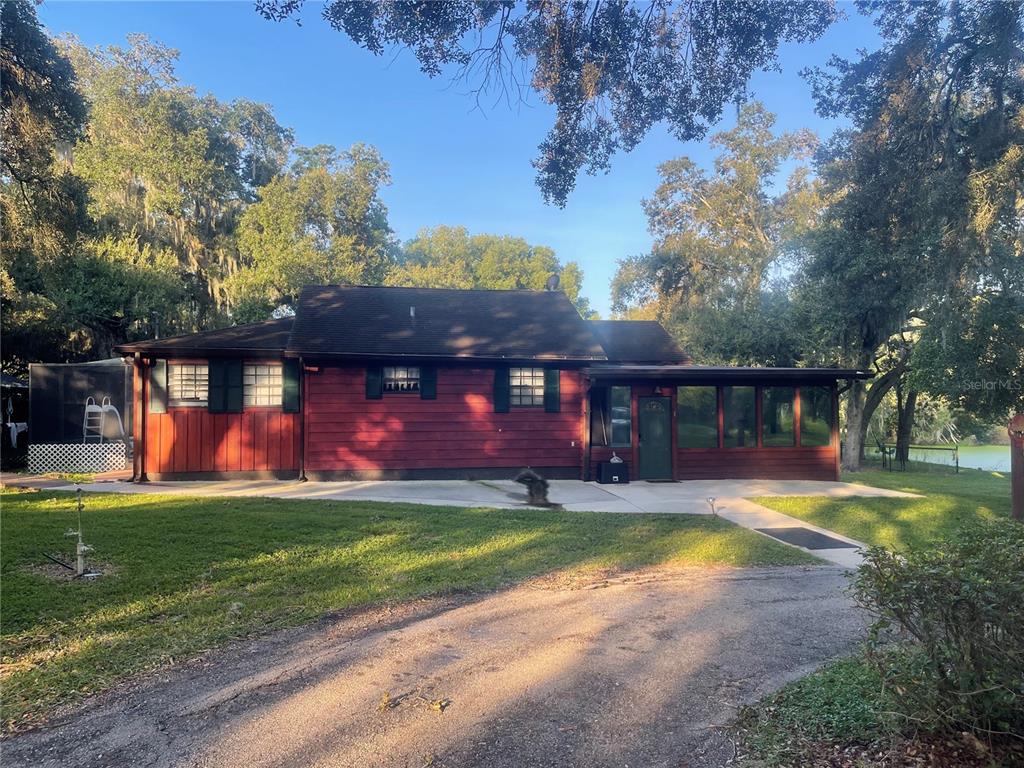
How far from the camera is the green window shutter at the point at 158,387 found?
12805 mm

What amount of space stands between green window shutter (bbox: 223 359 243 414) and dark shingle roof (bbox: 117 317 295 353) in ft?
1.28

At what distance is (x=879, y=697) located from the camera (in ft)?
10.0

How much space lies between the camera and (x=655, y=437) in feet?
45.6

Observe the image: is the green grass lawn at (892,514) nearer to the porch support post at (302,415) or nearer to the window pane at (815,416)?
the window pane at (815,416)

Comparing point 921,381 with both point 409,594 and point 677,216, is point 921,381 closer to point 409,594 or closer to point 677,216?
point 409,594

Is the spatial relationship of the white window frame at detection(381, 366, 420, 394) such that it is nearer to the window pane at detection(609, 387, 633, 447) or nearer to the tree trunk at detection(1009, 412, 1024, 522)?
the window pane at detection(609, 387, 633, 447)

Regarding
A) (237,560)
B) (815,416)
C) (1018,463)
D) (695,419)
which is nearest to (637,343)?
(695,419)

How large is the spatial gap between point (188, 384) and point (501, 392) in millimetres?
6640

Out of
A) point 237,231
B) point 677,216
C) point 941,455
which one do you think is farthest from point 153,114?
point 941,455

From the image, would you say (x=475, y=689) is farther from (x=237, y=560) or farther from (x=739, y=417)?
(x=739, y=417)

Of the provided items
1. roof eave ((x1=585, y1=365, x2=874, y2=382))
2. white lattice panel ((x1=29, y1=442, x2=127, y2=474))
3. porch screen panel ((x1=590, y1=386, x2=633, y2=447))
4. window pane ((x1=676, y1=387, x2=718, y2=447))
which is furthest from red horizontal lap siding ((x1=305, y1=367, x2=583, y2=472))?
white lattice panel ((x1=29, y1=442, x2=127, y2=474))

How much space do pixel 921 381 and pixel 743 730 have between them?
1410cm

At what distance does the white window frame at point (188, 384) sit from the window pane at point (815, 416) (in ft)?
43.4

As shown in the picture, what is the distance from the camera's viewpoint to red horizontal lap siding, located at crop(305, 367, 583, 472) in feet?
43.9
